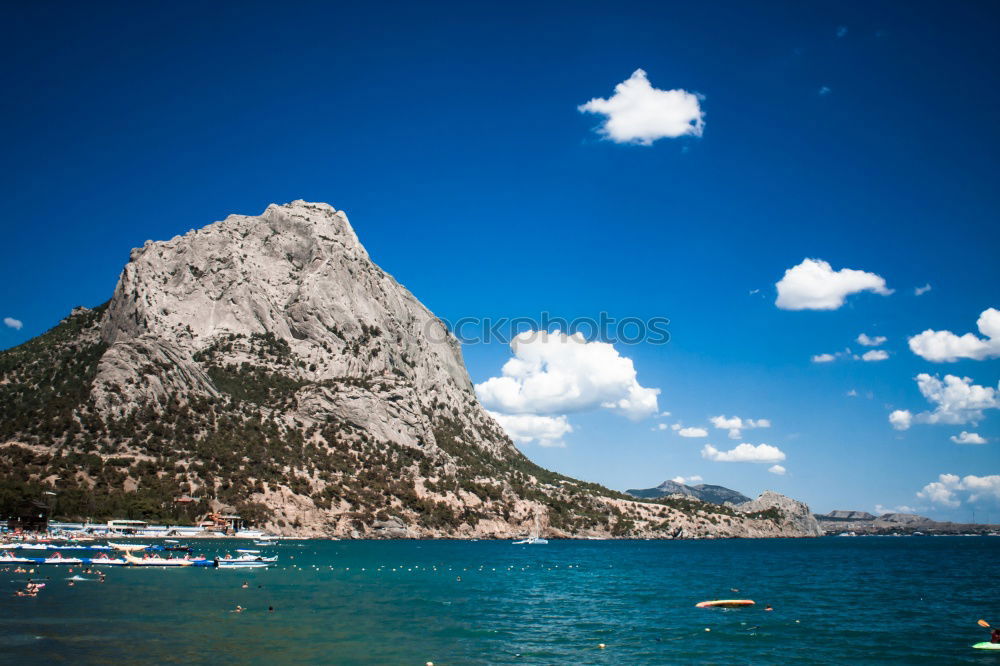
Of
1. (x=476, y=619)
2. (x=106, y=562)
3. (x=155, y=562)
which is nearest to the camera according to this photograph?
(x=476, y=619)

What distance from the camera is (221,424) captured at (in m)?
154

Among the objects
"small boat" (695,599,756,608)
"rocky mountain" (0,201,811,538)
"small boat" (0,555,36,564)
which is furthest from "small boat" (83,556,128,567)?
"small boat" (695,599,756,608)

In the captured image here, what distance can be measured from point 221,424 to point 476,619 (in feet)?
399

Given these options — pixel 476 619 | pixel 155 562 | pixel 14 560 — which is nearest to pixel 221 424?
pixel 155 562

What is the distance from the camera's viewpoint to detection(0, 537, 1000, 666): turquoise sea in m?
34.2

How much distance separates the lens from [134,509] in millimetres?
124500

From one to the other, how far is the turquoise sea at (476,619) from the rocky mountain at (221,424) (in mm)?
65264

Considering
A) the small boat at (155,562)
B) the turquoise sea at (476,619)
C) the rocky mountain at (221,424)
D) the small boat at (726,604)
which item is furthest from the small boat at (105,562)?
the small boat at (726,604)

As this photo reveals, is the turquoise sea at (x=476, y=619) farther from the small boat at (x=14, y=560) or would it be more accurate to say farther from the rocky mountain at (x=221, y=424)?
the rocky mountain at (x=221, y=424)

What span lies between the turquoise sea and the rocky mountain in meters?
65.3

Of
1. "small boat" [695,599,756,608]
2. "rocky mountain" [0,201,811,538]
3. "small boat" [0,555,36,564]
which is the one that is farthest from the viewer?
"rocky mountain" [0,201,811,538]

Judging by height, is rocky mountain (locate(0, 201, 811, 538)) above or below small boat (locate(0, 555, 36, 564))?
above

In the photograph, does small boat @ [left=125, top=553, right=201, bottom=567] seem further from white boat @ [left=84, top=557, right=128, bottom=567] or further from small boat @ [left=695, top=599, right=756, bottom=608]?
small boat @ [left=695, top=599, right=756, bottom=608]

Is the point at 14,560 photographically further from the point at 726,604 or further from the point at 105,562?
the point at 726,604
